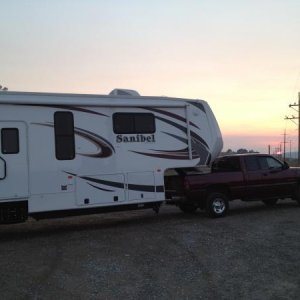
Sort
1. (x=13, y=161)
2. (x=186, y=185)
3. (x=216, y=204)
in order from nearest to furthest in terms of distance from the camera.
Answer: (x=13, y=161) → (x=186, y=185) → (x=216, y=204)

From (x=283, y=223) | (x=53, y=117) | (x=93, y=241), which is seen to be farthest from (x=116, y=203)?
(x=283, y=223)

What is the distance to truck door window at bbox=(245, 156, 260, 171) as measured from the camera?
564 inches

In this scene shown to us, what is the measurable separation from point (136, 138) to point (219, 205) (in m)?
3.03

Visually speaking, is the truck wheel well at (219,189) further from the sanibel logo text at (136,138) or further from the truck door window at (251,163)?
the sanibel logo text at (136,138)

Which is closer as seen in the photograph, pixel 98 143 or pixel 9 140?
pixel 9 140

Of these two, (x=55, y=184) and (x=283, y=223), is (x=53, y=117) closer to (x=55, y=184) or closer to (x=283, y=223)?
(x=55, y=184)

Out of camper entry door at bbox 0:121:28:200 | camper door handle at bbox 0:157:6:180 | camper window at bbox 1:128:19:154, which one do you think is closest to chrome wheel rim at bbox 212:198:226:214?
camper entry door at bbox 0:121:28:200

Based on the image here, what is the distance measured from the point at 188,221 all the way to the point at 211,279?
5439 mm

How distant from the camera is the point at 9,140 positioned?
10828 mm

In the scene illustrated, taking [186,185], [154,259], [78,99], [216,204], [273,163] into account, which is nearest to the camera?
[154,259]

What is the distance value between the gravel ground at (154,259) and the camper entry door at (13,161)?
1101mm

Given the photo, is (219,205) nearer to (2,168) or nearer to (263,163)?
(263,163)

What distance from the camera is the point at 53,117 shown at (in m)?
11.4

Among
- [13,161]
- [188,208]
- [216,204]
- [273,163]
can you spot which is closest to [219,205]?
[216,204]
